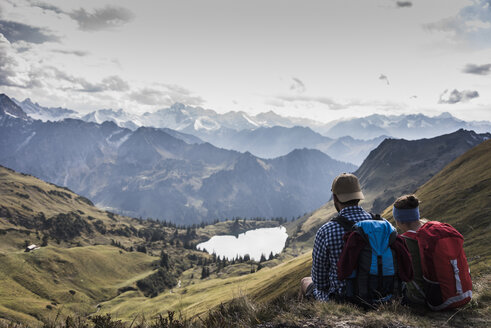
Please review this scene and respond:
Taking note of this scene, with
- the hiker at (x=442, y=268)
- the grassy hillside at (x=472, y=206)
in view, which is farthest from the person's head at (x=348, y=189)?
the grassy hillside at (x=472, y=206)

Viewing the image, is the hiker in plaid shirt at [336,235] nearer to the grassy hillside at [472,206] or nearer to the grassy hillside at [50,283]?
the grassy hillside at [472,206]

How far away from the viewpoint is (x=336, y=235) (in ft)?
32.1

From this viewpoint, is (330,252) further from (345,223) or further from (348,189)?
(348,189)

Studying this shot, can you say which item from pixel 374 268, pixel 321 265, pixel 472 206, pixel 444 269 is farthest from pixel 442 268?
pixel 472 206

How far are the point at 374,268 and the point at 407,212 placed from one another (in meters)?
3.43

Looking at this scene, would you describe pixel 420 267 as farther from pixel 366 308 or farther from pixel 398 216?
pixel 366 308

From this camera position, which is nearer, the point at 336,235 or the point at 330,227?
the point at 336,235

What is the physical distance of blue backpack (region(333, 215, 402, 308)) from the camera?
881 centimetres

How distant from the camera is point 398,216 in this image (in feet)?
37.6

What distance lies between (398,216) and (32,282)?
195m

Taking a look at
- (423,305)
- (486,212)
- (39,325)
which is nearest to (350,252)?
(423,305)

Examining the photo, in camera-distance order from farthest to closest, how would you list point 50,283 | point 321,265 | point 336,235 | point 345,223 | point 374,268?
point 50,283 → point 321,265 → point 336,235 → point 345,223 → point 374,268

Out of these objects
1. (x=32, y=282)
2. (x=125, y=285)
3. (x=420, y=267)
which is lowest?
(x=125, y=285)

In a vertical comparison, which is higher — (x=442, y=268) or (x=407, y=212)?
(x=407, y=212)
